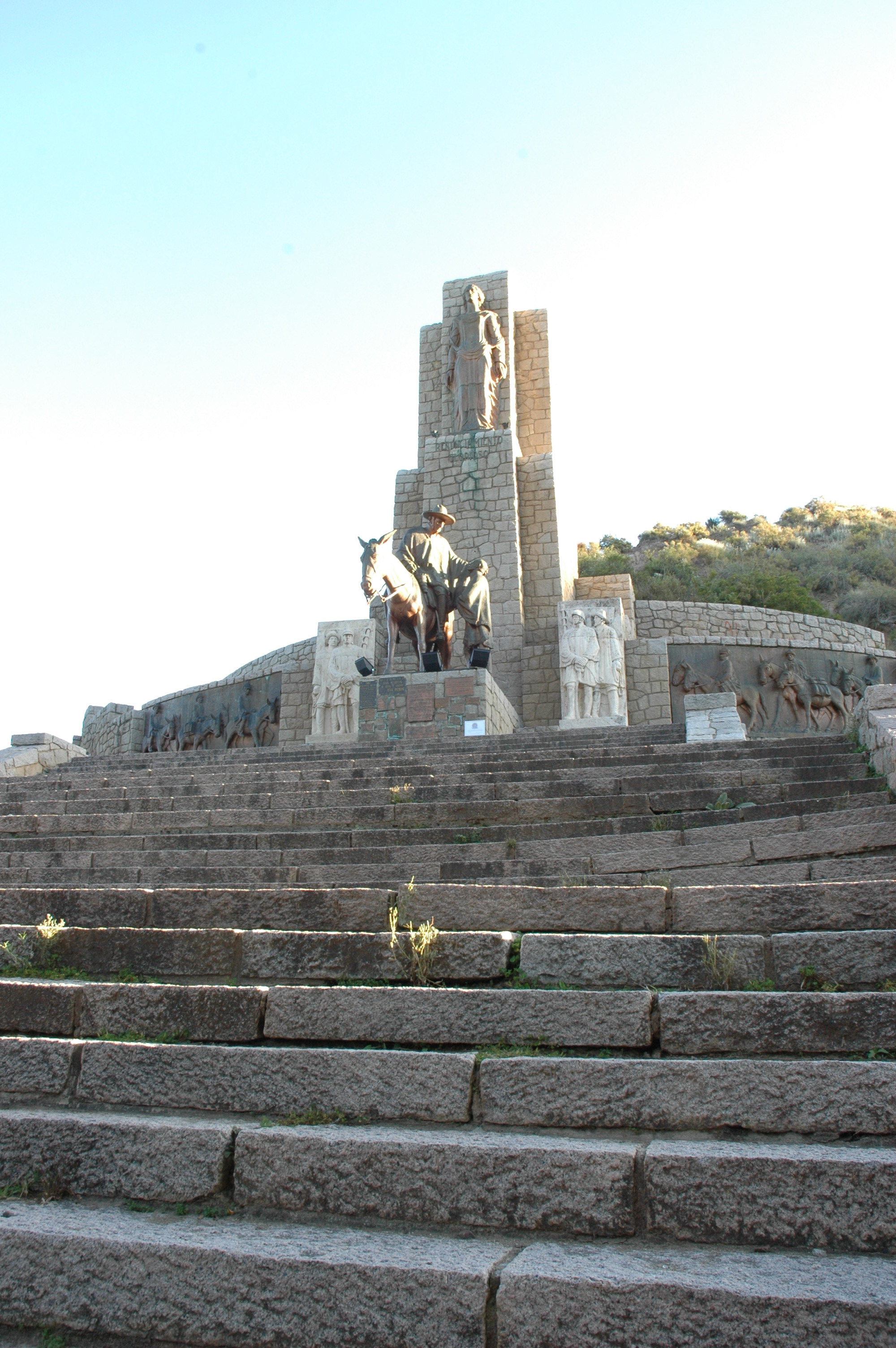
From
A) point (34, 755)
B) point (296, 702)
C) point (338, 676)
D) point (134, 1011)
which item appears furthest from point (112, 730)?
point (134, 1011)

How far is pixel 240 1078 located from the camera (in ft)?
9.55

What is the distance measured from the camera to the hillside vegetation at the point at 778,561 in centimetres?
2742

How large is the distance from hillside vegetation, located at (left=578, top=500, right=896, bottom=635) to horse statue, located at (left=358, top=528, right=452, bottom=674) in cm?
1219

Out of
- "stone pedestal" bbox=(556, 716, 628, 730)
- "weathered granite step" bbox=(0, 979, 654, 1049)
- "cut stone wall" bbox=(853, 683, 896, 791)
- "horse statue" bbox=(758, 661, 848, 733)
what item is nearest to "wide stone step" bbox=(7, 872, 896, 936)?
"weathered granite step" bbox=(0, 979, 654, 1049)

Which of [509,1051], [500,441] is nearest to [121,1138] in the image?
[509,1051]

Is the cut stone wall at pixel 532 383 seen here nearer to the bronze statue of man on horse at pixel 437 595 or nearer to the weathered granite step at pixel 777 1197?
the bronze statue of man on horse at pixel 437 595

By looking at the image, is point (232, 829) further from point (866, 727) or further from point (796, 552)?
point (796, 552)

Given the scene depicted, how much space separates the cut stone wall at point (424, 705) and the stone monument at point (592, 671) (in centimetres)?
374

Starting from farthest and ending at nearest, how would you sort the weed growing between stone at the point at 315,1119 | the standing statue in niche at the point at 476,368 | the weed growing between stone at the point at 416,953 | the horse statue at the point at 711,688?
the standing statue in niche at the point at 476,368 → the horse statue at the point at 711,688 → the weed growing between stone at the point at 416,953 → the weed growing between stone at the point at 315,1119

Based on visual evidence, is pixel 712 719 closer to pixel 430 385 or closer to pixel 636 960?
pixel 636 960

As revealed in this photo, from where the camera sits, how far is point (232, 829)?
681cm

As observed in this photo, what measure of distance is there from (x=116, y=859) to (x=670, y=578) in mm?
24025

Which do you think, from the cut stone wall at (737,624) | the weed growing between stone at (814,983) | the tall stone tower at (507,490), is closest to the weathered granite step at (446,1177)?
the weed growing between stone at (814,983)

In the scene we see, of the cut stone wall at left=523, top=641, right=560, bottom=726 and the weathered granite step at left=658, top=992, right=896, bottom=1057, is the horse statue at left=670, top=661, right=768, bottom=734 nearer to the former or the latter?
the cut stone wall at left=523, top=641, right=560, bottom=726
